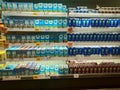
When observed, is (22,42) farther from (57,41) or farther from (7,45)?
(57,41)

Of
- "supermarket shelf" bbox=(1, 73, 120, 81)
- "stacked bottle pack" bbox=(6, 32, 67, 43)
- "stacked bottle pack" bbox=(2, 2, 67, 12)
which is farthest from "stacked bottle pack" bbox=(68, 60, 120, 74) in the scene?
"stacked bottle pack" bbox=(2, 2, 67, 12)

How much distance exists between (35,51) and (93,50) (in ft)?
3.30

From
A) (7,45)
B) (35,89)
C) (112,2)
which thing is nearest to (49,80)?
(35,89)

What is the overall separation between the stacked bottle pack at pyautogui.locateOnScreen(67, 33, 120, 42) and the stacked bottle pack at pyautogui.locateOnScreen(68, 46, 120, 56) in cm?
14

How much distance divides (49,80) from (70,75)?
0.47m

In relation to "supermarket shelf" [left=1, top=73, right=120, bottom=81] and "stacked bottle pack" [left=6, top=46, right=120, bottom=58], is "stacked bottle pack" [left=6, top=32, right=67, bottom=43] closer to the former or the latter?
"stacked bottle pack" [left=6, top=46, right=120, bottom=58]

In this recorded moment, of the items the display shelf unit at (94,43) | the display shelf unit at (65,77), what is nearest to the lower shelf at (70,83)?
the display shelf unit at (65,77)

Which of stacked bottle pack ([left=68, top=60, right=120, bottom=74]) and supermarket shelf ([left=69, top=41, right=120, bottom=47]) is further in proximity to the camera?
supermarket shelf ([left=69, top=41, right=120, bottom=47])

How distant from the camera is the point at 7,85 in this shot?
2.91 m

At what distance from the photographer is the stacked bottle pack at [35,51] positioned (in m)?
2.79

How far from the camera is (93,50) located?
295 centimetres

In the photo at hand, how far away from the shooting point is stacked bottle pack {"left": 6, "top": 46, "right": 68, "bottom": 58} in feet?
9.15

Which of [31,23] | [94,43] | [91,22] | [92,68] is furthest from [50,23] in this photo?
[92,68]

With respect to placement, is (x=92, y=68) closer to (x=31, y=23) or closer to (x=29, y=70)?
(x=29, y=70)
